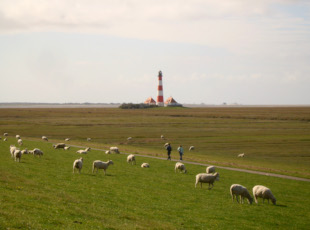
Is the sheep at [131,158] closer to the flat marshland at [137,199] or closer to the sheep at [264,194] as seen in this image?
the flat marshland at [137,199]

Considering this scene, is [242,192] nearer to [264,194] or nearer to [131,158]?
[264,194]

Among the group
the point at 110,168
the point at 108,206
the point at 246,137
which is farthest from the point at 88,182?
the point at 246,137

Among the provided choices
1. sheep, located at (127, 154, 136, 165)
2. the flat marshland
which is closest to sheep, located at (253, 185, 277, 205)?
the flat marshland

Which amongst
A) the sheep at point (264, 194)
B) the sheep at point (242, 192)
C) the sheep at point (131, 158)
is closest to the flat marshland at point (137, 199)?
the sheep at point (264, 194)

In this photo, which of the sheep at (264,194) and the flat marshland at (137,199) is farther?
the sheep at (264,194)

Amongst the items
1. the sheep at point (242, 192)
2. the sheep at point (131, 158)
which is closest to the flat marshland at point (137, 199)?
the sheep at point (242, 192)

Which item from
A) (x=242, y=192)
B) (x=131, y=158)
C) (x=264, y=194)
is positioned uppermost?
(x=131, y=158)

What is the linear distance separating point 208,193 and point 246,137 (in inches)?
1842

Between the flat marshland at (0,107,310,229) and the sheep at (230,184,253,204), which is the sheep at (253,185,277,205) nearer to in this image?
the flat marshland at (0,107,310,229)

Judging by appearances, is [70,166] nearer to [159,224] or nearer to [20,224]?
[159,224]

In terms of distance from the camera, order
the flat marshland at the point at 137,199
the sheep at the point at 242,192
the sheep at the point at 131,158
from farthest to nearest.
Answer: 1. the sheep at the point at 131,158
2. the sheep at the point at 242,192
3. the flat marshland at the point at 137,199

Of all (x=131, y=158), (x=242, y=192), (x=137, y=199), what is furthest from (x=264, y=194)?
(x=131, y=158)

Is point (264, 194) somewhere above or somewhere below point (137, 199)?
below

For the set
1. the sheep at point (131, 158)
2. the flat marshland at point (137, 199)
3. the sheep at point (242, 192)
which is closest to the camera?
the flat marshland at point (137, 199)
